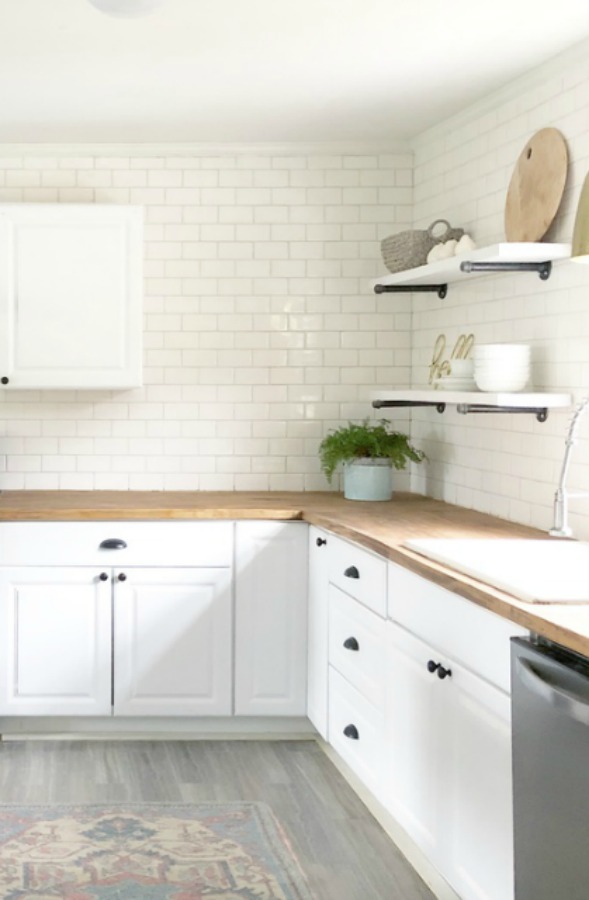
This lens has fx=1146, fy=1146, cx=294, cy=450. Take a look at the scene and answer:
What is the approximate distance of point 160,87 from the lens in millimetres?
4102

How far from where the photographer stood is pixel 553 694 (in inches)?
85.2

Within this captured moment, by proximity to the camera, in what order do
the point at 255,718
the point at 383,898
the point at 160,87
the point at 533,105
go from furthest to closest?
the point at 255,718
the point at 160,87
the point at 533,105
the point at 383,898

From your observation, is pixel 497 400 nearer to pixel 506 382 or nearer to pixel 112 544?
pixel 506 382

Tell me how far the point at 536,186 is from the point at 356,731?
187 centimetres

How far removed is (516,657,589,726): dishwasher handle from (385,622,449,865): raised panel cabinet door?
2.01 feet

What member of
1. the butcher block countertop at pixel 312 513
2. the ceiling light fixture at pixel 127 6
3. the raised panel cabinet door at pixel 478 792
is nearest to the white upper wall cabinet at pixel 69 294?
the butcher block countertop at pixel 312 513

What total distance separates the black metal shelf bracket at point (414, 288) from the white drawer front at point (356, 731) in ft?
5.27

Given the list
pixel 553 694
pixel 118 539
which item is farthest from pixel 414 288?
pixel 553 694

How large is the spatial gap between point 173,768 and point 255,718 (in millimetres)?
474

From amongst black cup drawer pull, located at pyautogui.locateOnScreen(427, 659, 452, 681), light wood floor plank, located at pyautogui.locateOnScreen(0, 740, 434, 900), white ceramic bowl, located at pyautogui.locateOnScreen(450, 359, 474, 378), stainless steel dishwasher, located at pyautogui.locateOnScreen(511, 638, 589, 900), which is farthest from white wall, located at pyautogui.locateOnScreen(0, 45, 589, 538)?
stainless steel dishwasher, located at pyautogui.locateOnScreen(511, 638, 589, 900)

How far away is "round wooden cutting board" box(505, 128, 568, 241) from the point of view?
357 centimetres

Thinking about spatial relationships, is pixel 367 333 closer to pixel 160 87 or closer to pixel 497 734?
pixel 160 87

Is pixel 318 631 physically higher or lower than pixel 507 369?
lower

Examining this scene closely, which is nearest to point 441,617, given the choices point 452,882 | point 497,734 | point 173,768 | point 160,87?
point 497,734
